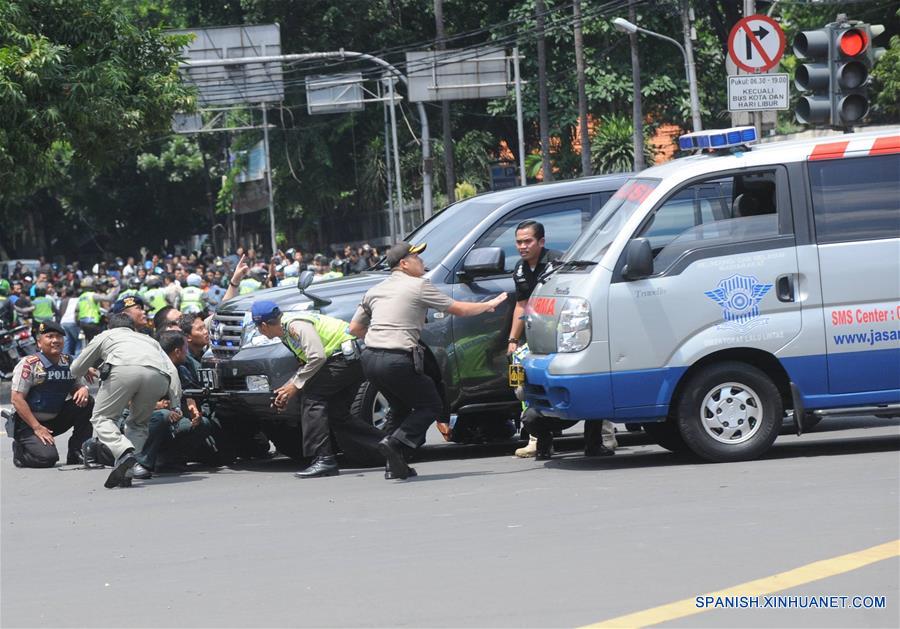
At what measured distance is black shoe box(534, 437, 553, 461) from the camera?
10.4 metres

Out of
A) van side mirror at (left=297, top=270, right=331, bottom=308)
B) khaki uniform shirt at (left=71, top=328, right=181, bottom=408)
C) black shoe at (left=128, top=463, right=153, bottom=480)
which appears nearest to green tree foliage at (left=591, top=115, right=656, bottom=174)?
van side mirror at (left=297, top=270, right=331, bottom=308)

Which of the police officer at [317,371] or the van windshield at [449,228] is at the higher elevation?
the van windshield at [449,228]

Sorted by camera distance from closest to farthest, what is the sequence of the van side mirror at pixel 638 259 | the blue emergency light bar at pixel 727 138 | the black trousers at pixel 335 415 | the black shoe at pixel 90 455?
the van side mirror at pixel 638 259, the blue emergency light bar at pixel 727 138, the black trousers at pixel 335 415, the black shoe at pixel 90 455

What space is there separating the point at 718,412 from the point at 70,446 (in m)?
5.98

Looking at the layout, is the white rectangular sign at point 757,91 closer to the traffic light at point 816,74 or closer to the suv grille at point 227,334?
the traffic light at point 816,74

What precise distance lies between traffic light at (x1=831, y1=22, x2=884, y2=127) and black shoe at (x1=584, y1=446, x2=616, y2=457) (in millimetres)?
3487

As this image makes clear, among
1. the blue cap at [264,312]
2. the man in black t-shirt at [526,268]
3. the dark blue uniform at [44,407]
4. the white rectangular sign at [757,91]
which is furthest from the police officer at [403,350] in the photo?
the white rectangular sign at [757,91]

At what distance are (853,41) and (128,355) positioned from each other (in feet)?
21.5

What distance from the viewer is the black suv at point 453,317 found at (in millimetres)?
10312

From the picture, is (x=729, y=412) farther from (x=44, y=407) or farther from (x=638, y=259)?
(x=44, y=407)

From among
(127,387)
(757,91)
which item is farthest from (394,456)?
(757,91)

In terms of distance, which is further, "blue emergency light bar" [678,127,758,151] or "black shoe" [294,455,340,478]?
"black shoe" [294,455,340,478]

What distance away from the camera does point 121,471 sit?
10.2 m

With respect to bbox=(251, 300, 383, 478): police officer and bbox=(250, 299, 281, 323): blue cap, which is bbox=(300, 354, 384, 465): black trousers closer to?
bbox=(251, 300, 383, 478): police officer
